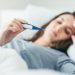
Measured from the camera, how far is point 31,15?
1319mm

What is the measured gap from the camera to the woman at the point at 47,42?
3.60 ft

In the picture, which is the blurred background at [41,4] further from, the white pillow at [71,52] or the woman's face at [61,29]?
the white pillow at [71,52]

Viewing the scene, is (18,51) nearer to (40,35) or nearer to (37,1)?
(40,35)

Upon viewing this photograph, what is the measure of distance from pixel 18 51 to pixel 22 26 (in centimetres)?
16

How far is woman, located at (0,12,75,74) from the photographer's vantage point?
1.10m

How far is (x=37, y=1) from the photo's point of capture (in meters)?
1.37

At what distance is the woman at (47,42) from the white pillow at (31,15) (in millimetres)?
37

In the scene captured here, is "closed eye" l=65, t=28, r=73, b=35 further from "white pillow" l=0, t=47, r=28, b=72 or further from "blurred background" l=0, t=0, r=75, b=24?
"white pillow" l=0, t=47, r=28, b=72

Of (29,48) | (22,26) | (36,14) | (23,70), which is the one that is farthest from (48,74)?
(36,14)

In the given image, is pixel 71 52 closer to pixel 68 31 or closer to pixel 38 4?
pixel 68 31

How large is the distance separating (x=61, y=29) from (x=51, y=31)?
0.18ft

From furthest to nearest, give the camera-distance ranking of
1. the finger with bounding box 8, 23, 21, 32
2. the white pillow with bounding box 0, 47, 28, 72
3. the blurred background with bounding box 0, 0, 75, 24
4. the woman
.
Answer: the blurred background with bounding box 0, 0, 75, 24 < the finger with bounding box 8, 23, 21, 32 < the woman < the white pillow with bounding box 0, 47, 28, 72

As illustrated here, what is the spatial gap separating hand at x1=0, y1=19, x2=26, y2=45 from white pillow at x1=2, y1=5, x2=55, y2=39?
39 mm

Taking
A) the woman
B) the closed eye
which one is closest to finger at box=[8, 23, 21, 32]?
the woman
